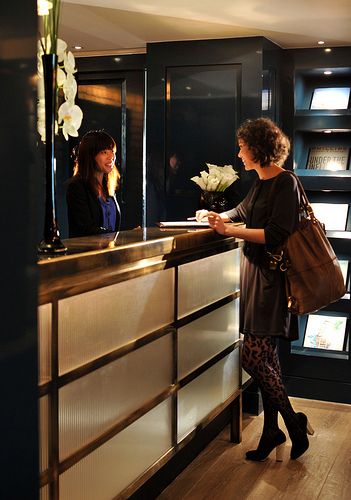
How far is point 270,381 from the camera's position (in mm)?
3533

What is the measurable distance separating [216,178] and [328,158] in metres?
1.02

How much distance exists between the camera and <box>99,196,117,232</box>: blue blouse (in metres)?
3.91

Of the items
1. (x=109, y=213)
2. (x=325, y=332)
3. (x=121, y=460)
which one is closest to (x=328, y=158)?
(x=325, y=332)

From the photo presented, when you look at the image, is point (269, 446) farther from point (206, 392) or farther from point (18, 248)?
point (18, 248)

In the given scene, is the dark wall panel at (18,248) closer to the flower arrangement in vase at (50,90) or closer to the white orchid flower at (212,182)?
the flower arrangement in vase at (50,90)

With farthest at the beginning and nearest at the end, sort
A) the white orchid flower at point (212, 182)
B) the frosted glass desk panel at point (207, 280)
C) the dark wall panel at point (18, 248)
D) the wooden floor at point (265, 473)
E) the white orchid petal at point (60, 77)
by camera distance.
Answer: the white orchid flower at point (212, 182) → the wooden floor at point (265, 473) → the frosted glass desk panel at point (207, 280) → the white orchid petal at point (60, 77) → the dark wall panel at point (18, 248)

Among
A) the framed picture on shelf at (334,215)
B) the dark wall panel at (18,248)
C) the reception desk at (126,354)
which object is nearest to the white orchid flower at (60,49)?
the reception desk at (126,354)

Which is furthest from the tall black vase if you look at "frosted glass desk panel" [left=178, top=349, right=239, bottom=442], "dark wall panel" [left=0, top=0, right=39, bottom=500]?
"frosted glass desk panel" [left=178, top=349, right=239, bottom=442]

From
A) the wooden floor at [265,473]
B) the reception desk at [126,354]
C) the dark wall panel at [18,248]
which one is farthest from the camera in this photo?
the wooden floor at [265,473]

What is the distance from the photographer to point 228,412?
4.12 meters

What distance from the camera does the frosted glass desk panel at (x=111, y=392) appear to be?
211 cm

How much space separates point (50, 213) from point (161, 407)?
105 cm

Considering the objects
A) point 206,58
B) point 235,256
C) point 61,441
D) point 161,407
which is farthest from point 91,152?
point 61,441

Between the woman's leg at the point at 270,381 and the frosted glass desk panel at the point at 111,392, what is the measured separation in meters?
0.73
